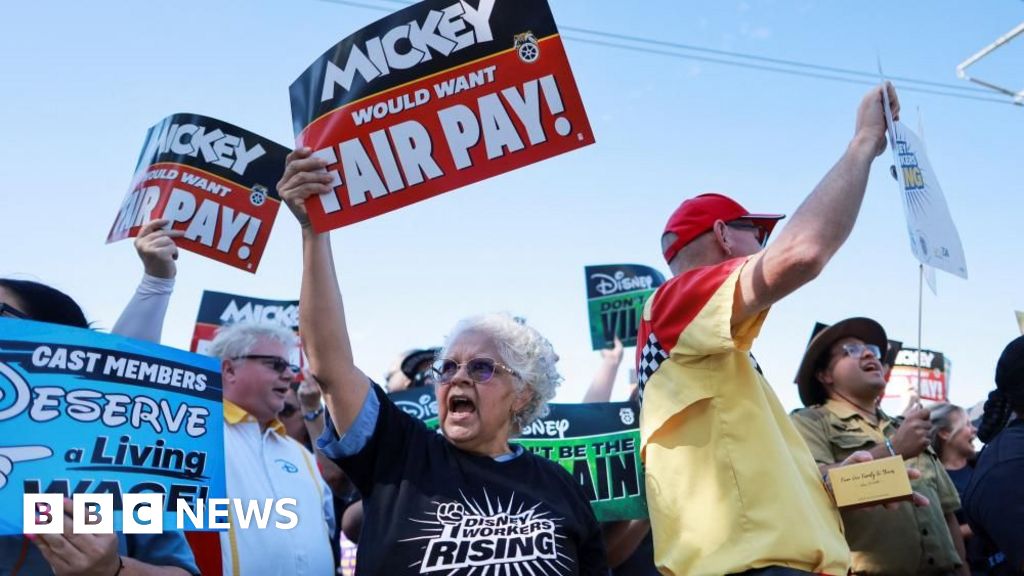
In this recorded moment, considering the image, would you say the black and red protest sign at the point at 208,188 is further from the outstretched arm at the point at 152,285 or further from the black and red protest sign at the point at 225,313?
the black and red protest sign at the point at 225,313

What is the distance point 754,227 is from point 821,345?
79.2 inches

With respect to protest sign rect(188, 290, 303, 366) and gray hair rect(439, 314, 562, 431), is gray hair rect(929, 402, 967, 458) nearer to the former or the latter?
gray hair rect(439, 314, 562, 431)

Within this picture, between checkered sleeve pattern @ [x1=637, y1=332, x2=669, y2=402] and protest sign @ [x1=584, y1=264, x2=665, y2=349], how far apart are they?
14.4 feet

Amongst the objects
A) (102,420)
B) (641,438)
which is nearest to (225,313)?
(102,420)

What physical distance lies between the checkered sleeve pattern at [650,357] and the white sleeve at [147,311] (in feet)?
6.02

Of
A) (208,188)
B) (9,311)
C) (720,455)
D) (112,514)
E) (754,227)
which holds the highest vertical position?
(208,188)

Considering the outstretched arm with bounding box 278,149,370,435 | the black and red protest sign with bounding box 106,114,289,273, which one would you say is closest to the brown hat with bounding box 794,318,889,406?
the black and red protest sign with bounding box 106,114,289,273

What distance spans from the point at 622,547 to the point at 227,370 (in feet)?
7.15

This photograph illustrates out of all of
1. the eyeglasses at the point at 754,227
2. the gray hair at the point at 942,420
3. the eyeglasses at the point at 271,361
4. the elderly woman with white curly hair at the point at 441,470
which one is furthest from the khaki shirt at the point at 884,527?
the eyeglasses at the point at 271,361

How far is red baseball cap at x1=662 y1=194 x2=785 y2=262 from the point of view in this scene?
117 inches

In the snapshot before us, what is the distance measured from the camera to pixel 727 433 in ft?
8.46

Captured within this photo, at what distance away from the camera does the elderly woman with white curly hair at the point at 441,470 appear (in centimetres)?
245

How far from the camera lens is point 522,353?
2994 mm

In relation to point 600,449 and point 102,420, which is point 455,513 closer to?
point 102,420
